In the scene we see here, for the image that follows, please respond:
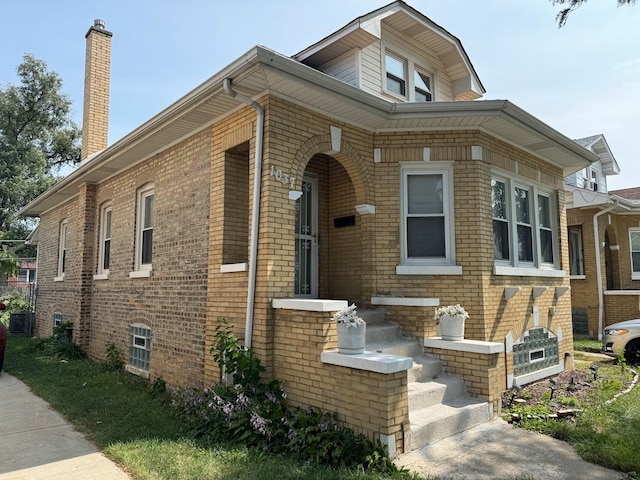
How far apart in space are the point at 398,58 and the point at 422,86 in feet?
2.71

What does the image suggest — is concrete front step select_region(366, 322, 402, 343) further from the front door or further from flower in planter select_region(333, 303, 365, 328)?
the front door

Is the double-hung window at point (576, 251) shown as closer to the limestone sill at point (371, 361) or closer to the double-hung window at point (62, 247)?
the limestone sill at point (371, 361)

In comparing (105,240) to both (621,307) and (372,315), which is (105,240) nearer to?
(372,315)

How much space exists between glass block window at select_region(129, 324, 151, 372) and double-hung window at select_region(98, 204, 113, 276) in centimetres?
245

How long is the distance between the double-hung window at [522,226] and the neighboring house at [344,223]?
0.13ft

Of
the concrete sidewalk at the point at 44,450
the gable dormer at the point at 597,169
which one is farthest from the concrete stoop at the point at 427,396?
the gable dormer at the point at 597,169

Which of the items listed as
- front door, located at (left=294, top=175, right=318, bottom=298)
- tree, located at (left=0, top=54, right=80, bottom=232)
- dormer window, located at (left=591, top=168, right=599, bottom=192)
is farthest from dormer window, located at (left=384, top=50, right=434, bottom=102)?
tree, located at (left=0, top=54, right=80, bottom=232)

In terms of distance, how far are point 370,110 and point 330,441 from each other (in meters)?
4.30

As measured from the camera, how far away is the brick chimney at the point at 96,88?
42.1 ft

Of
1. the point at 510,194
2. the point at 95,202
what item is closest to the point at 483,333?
the point at 510,194

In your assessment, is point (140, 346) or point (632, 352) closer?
point (140, 346)

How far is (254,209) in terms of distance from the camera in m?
5.59

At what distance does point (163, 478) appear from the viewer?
3.91m

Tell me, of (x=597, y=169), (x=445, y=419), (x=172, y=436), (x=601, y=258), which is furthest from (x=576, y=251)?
(x=172, y=436)
